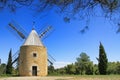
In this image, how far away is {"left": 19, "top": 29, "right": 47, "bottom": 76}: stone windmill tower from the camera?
1756 inches

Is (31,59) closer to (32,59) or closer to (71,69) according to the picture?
(32,59)

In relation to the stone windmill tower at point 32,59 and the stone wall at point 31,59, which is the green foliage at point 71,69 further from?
the stone wall at point 31,59

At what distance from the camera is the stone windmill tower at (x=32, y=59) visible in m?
44.6

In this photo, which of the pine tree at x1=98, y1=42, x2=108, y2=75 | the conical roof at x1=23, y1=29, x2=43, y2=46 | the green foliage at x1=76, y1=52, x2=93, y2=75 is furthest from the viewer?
the green foliage at x1=76, y1=52, x2=93, y2=75

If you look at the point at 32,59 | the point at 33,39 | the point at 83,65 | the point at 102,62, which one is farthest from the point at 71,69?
the point at 32,59

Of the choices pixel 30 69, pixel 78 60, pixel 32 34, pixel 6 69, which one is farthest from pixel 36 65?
pixel 78 60

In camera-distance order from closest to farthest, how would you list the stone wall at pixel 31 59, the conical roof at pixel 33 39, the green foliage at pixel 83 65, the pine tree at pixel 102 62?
the stone wall at pixel 31 59, the conical roof at pixel 33 39, the pine tree at pixel 102 62, the green foliage at pixel 83 65

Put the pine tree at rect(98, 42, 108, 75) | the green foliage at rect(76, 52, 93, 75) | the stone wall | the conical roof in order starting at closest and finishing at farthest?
the stone wall < the conical roof < the pine tree at rect(98, 42, 108, 75) < the green foliage at rect(76, 52, 93, 75)

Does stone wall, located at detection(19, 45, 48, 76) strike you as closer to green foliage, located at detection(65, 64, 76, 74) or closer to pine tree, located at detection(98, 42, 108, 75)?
pine tree, located at detection(98, 42, 108, 75)

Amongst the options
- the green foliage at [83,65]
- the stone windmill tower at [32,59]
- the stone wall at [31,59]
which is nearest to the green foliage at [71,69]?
the green foliage at [83,65]

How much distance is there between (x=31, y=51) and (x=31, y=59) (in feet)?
→ 4.10

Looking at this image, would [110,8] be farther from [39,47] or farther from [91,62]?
[91,62]

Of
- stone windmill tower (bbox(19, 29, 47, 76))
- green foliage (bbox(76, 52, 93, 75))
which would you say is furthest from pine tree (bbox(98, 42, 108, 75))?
stone windmill tower (bbox(19, 29, 47, 76))

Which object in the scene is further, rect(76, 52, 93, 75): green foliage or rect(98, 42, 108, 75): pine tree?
rect(76, 52, 93, 75): green foliage
